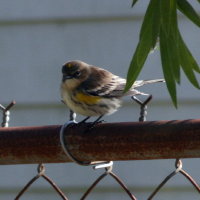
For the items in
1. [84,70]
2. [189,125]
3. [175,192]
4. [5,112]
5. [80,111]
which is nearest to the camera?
[189,125]

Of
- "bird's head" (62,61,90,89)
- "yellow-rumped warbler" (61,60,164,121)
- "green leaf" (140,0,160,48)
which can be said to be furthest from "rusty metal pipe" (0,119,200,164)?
"bird's head" (62,61,90,89)

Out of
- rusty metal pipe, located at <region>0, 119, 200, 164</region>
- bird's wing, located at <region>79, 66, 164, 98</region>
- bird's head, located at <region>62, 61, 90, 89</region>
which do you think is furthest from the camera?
bird's head, located at <region>62, 61, 90, 89</region>

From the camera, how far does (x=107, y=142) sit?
92.0 inches

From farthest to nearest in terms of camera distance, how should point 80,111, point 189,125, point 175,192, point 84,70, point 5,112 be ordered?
point 175,192 < point 84,70 < point 80,111 < point 5,112 < point 189,125

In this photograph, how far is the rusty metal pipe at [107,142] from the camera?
2264mm

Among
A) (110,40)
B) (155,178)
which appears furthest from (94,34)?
(155,178)

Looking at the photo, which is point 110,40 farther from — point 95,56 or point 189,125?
point 189,125

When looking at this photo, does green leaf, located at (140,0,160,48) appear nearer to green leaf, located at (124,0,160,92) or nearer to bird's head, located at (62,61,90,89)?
green leaf, located at (124,0,160,92)

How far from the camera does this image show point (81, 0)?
16.1ft

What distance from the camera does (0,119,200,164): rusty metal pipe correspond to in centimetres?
226

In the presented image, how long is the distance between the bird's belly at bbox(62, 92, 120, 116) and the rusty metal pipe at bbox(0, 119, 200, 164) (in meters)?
1.52

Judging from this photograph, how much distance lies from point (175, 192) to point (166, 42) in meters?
2.59

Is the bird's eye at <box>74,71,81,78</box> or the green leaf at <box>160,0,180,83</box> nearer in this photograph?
the green leaf at <box>160,0,180,83</box>

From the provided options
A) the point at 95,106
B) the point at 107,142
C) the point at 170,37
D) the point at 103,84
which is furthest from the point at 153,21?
the point at 103,84
